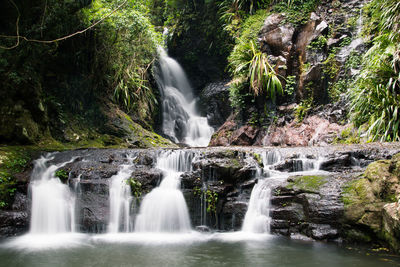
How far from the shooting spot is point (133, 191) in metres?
5.72

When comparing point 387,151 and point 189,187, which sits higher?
point 387,151

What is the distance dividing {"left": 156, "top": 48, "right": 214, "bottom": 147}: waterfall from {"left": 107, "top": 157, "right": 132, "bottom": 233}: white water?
7080 millimetres

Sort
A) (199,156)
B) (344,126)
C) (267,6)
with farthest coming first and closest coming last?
(267,6), (344,126), (199,156)

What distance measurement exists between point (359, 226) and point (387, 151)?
2.35 metres

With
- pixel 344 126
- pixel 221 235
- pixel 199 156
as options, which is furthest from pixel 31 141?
pixel 344 126

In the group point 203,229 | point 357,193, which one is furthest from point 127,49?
point 357,193

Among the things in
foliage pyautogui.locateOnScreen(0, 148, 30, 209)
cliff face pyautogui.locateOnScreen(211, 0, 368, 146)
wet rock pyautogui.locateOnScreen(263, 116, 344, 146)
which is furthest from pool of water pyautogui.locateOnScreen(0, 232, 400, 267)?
cliff face pyautogui.locateOnScreen(211, 0, 368, 146)

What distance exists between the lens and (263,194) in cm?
530

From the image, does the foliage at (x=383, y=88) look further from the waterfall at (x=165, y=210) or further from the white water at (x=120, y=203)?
the white water at (x=120, y=203)

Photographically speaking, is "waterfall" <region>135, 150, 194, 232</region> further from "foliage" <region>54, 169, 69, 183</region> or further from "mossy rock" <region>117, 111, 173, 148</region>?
"mossy rock" <region>117, 111, 173, 148</region>

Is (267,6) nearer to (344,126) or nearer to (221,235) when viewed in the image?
(344,126)

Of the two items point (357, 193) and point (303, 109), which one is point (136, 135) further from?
point (357, 193)

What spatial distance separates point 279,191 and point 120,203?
9.90 ft

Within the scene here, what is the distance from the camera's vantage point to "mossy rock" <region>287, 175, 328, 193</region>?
4953 millimetres
